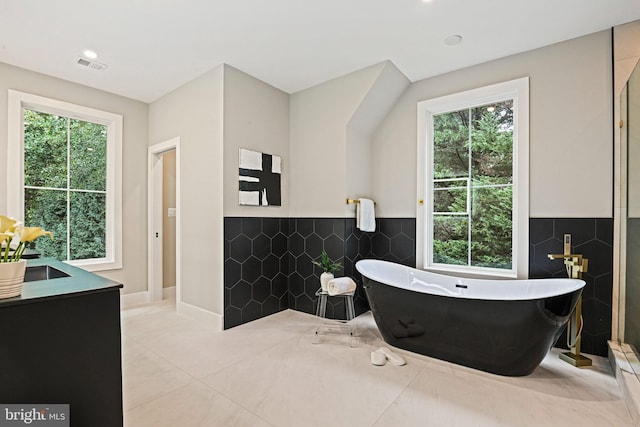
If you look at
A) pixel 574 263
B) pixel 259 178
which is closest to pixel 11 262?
pixel 259 178

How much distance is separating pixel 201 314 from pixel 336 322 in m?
1.40

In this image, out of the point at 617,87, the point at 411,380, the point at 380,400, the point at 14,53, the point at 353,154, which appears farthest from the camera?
the point at 353,154

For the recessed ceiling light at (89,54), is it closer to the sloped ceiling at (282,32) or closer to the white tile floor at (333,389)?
the sloped ceiling at (282,32)

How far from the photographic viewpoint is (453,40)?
2.64 meters

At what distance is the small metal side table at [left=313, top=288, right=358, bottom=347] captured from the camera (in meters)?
2.90

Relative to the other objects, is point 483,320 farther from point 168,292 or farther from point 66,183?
point 66,183

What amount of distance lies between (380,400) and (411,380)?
34 centimetres

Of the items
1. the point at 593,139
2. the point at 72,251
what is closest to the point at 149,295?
the point at 72,251

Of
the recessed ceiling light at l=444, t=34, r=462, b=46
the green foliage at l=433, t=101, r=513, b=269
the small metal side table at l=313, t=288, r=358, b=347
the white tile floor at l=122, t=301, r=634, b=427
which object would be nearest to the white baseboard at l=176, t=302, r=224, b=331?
the white tile floor at l=122, t=301, r=634, b=427

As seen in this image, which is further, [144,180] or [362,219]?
[144,180]

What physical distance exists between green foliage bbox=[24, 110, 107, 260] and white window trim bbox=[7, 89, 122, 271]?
2.9 inches

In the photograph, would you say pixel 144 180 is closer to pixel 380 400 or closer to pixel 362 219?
pixel 362 219

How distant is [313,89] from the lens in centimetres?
360

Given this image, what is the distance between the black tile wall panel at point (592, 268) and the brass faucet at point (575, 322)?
0.11 metres
